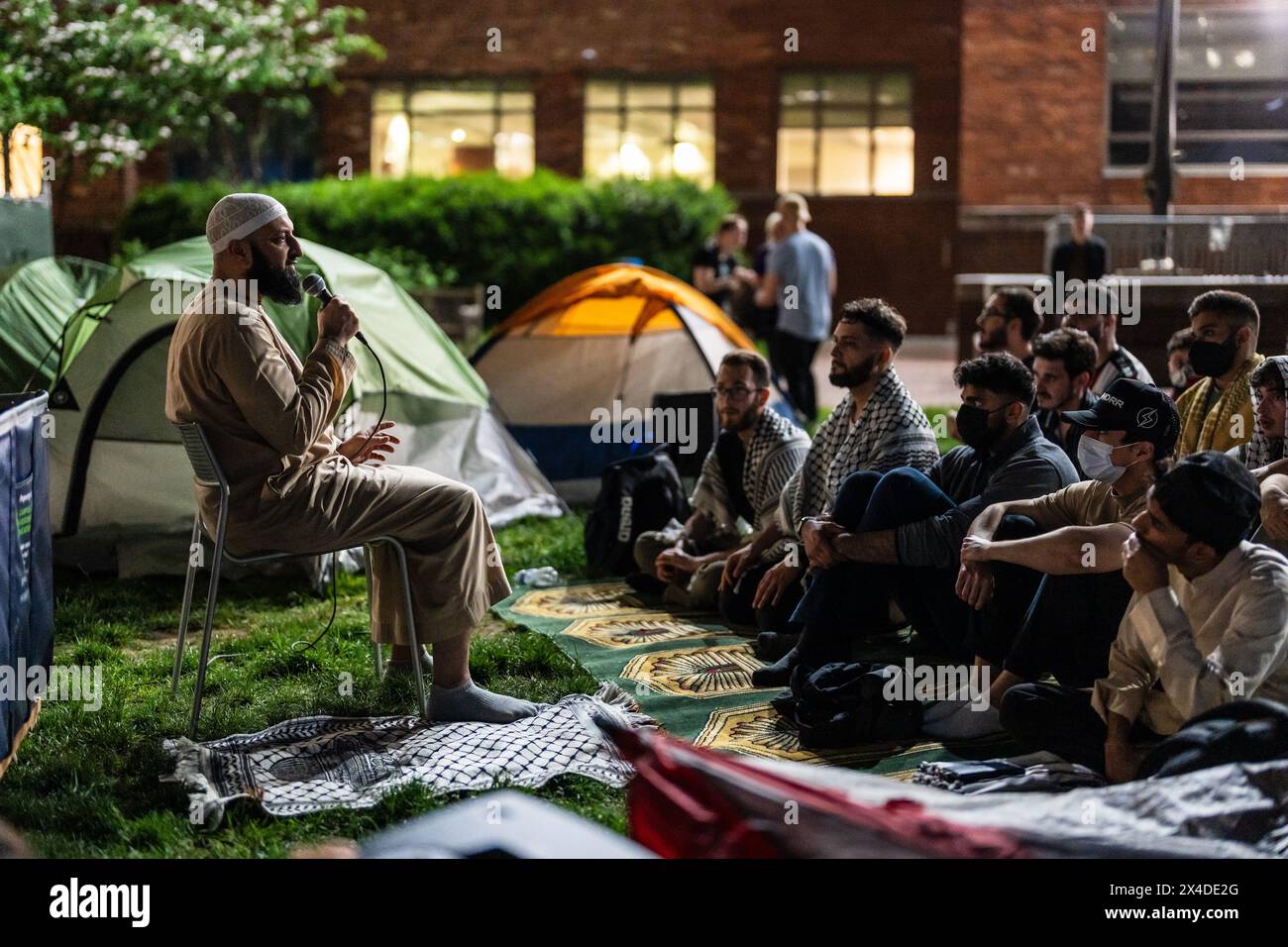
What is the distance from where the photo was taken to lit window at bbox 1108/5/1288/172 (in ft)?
60.9

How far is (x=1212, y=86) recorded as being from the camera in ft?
61.6

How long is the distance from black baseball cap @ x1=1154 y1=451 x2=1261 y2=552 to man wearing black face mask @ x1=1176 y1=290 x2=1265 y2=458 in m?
1.88

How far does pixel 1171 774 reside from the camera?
Result: 3.32 m

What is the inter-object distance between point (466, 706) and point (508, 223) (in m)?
12.8

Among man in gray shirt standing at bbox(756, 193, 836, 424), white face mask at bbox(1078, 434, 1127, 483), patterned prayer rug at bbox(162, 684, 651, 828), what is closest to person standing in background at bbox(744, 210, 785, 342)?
man in gray shirt standing at bbox(756, 193, 836, 424)

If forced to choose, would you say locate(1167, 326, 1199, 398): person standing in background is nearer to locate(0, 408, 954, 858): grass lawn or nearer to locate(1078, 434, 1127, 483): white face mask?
locate(1078, 434, 1127, 483): white face mask

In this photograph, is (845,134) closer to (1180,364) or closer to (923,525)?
(1180,364)

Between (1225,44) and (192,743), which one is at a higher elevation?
(1225,44)

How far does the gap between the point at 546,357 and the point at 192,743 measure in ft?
17.4

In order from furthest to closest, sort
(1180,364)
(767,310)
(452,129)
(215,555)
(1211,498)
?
(452,129) → (767,310) → (1180,364) → (215,555) → (1211,498)

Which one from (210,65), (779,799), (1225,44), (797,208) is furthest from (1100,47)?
(779,799)

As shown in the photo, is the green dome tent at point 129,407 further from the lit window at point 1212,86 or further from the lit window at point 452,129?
the lit window at point 1212,86

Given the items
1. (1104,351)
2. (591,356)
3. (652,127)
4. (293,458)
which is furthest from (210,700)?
(652,127)
